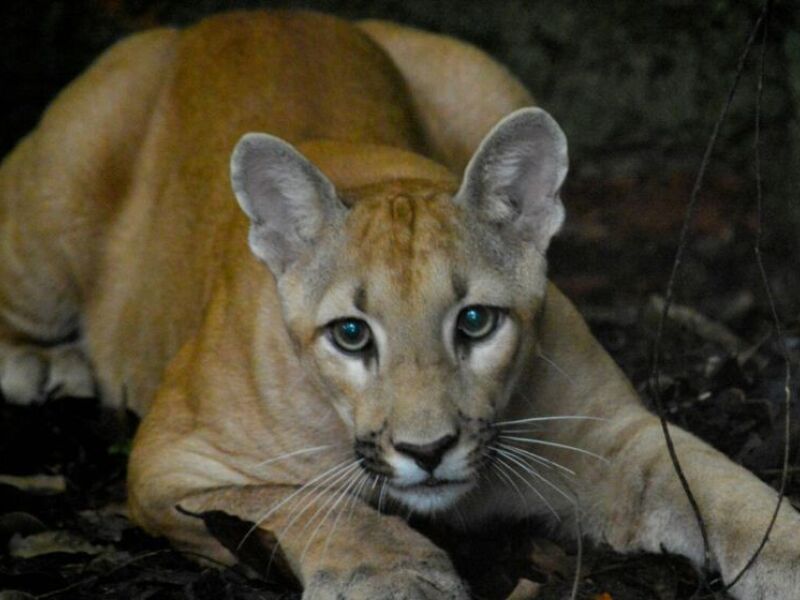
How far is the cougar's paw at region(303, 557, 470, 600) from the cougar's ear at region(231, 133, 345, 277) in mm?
926

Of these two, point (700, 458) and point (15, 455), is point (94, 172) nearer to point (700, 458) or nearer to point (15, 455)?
point (15, 455)

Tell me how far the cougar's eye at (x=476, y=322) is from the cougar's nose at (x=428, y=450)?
325 mm

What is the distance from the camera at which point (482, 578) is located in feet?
13.0

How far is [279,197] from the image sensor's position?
13.0 ft

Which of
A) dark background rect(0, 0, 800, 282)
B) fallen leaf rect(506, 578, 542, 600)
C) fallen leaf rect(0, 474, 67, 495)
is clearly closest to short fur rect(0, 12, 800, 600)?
fallen leaf rect(506, 578, 542, 600)

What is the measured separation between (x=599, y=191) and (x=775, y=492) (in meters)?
3.27

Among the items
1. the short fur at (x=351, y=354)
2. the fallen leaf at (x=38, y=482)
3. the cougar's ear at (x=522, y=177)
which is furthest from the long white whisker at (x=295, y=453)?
the fallen leaf at (x=38, y=482)

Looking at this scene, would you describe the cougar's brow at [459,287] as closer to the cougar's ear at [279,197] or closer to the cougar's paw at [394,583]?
the cougar's ear at [279,197]

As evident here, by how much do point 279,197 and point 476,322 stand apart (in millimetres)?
687

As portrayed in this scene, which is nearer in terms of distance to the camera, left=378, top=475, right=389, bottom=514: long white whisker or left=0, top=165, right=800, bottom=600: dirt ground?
left=378, top=475, right=389, bottom=514: long white whisker

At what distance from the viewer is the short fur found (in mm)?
3562

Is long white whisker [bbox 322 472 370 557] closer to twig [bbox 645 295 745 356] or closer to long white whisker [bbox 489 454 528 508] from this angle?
long white whisker [bbox 489 454 528 508]

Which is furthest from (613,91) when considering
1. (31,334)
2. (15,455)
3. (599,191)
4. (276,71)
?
(15,455)

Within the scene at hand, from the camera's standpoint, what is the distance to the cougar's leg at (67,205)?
5.70 metres
